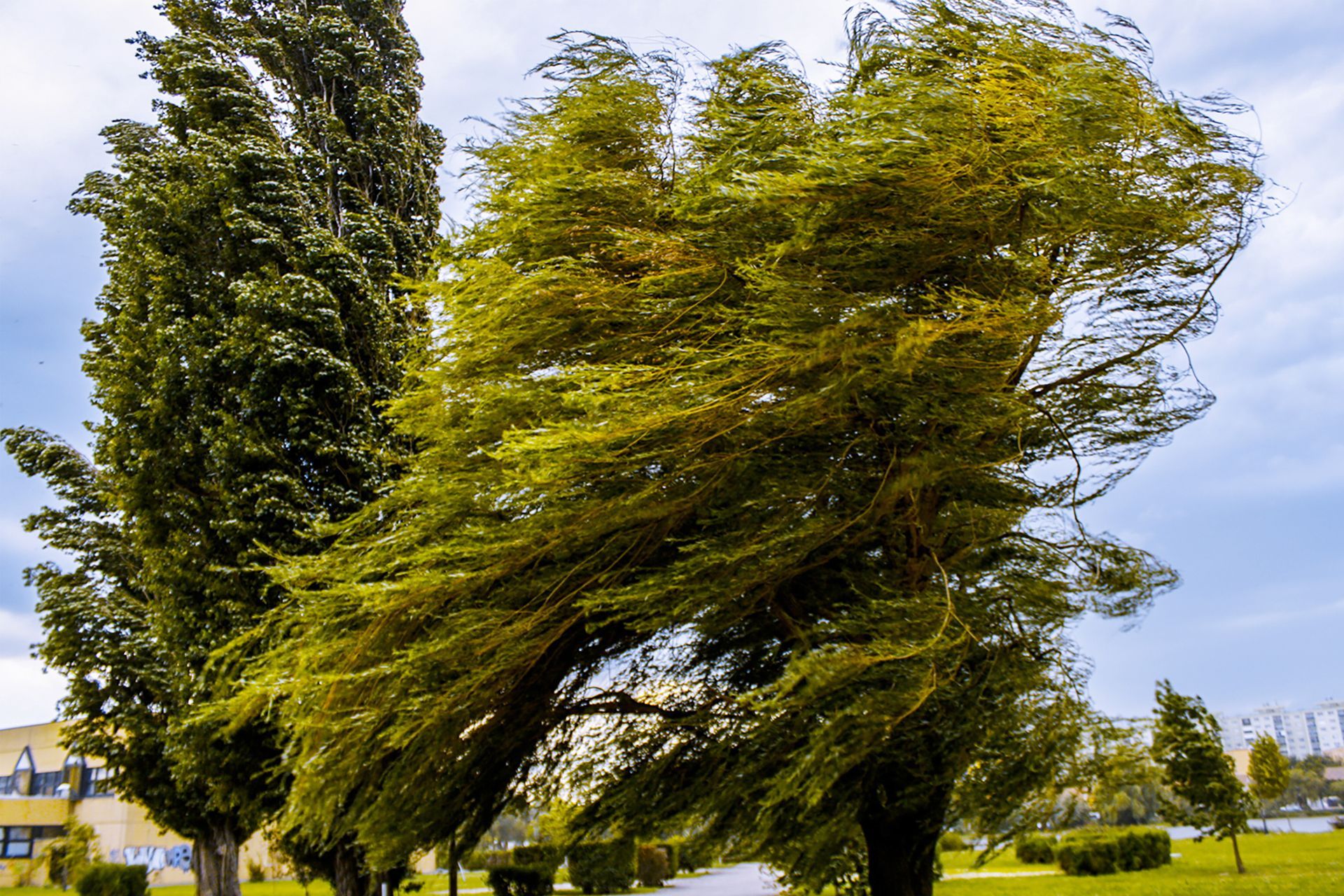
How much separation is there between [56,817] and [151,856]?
3943 mm

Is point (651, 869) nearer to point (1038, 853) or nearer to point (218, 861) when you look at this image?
point (1038, 853)

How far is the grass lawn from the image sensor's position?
42.9 feet

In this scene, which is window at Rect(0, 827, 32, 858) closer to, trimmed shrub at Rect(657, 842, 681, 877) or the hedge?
trimmed shrub at Rect(657, 842, 681, 877)

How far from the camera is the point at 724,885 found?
888 inches

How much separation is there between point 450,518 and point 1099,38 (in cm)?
599

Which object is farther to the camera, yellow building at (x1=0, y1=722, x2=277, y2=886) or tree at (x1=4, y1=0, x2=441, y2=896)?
yellow building at (x1=0, y1=722, x2=277, y2=886)

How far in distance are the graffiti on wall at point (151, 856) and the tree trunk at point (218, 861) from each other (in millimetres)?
24950

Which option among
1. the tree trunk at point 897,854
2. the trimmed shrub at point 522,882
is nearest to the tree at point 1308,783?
the trimmed shrub at point 522,882

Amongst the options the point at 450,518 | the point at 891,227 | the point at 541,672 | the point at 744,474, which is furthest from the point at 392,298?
the point at 891,227

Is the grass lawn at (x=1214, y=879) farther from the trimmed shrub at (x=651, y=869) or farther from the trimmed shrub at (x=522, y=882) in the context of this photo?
the trimmed shrub at (x=522, y=882)

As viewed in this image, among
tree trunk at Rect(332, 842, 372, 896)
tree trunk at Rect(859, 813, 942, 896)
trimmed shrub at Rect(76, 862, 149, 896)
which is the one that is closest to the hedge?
tree trunk at Rect(859, 813, 942, 896)

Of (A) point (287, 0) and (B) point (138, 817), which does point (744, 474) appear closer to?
(A) point (287, 0)

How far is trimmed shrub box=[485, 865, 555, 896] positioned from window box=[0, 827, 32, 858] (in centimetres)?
2733

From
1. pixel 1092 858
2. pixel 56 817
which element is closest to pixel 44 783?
pixel 56 817
